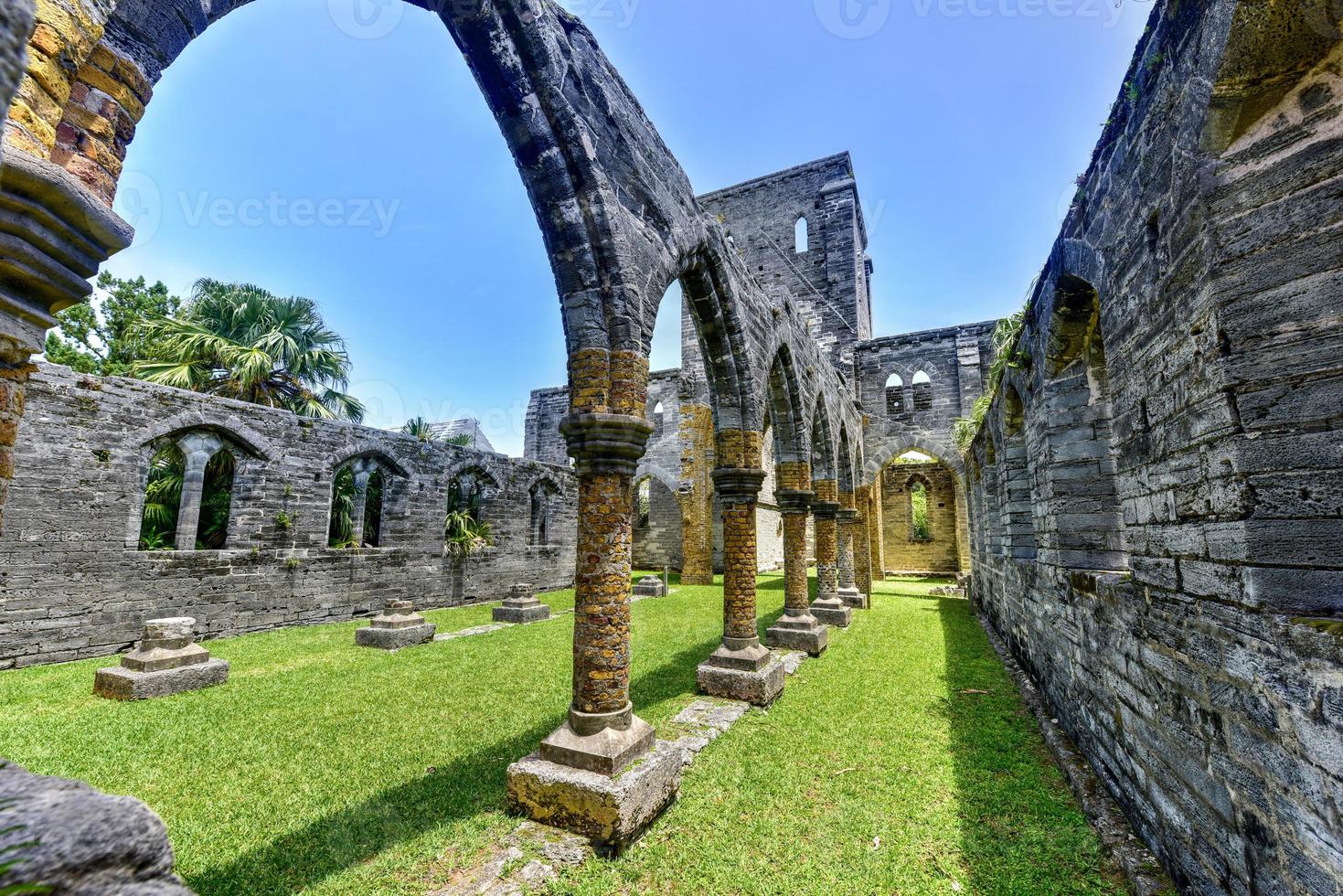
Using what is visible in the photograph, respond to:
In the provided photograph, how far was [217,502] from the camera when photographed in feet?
31.9

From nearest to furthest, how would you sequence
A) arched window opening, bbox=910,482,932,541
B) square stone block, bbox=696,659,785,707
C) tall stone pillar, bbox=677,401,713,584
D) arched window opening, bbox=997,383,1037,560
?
square stone block, bbox=696,659,785,707 < arched window opening, bbox=997,383,1037,560 < tall stone pillar, bbox=677,401,713,584 < arched window opening, bbox=910,482,932,541

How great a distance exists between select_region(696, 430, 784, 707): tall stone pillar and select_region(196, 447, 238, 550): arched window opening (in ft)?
27.4

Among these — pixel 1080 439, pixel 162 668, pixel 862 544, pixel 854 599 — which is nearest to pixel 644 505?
pixel 862 544

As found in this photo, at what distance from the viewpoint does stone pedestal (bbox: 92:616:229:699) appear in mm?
5953

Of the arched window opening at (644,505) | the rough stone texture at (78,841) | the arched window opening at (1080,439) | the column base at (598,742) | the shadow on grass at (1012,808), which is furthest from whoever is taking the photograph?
the arched window opening at (644,505)

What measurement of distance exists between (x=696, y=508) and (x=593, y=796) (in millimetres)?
15322

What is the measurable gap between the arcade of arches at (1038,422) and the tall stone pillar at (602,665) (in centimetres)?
2

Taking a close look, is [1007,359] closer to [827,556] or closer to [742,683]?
[742,683]

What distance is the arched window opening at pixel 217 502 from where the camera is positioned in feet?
31.1

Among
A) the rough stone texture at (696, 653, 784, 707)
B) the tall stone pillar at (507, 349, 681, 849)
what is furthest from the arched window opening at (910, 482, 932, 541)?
the tall stone pillar at (507, 349, 681, 849)

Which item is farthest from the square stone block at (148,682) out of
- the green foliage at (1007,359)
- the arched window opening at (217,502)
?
the green foliage at (1007,359)

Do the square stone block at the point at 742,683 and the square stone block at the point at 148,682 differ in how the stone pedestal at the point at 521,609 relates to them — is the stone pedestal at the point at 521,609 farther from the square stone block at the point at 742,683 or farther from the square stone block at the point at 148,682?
the square stone block at the point at 742,683

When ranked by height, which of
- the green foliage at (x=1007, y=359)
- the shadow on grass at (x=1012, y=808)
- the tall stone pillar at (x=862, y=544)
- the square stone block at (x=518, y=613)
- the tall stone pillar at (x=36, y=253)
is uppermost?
the green foliage at (x=1007, y=359)

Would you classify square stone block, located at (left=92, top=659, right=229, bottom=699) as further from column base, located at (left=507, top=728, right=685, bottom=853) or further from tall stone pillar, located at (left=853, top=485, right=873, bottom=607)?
tall stone pillar, located at (left=853, top=485, right=873, bottom=607)
